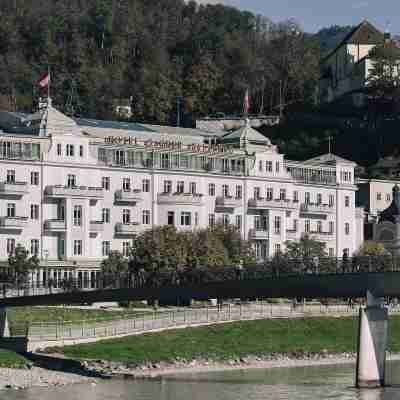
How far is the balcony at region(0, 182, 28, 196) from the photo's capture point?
147m

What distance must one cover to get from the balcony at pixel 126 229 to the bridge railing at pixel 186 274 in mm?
14141

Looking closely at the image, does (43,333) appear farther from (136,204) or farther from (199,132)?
(199,132)

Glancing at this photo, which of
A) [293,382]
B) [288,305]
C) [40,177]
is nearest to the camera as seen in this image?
[293,382]

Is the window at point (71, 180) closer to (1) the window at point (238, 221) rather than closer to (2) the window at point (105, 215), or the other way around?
(2) the window at point (105, 215)

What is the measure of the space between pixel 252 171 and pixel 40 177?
23.4m

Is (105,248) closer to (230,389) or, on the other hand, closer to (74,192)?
(74,192)

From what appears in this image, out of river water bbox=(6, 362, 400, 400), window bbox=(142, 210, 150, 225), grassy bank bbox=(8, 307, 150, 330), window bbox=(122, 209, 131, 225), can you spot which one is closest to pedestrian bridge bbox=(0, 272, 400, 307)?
river water bbox=(6, 362, 400, 400)

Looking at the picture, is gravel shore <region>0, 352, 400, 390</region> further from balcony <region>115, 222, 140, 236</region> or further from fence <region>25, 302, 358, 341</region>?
balcony <region>115, 222, 140, 236</region>

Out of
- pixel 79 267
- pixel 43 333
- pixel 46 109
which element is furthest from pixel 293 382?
pixel 46 109

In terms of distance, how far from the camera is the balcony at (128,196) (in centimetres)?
15512

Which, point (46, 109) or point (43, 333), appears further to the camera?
point (46, 109)

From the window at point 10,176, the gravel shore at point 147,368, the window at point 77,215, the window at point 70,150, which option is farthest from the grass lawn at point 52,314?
the window at point 70,150

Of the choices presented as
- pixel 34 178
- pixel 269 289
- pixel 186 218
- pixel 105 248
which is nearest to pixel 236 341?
pixel 269 289

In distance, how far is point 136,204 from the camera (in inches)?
6191
